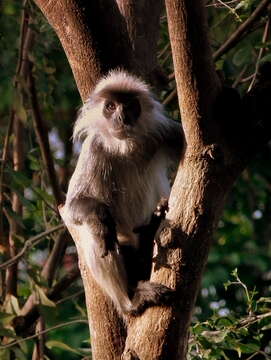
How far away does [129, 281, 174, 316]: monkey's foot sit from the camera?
3615mm

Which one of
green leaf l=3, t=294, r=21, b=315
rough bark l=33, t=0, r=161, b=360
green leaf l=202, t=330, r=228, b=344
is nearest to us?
green leaf l=202, t=330, r=228, b=344

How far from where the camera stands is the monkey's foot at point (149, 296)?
3.62 meters

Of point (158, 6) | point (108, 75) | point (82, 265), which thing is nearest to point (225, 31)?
point (158, 6)

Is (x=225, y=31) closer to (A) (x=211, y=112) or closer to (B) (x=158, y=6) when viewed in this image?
(B) (x=158, y=6)

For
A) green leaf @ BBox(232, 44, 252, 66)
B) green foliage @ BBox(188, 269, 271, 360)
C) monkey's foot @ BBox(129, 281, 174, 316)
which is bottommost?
green foliage @ BBox(188, 269, 271, 360)

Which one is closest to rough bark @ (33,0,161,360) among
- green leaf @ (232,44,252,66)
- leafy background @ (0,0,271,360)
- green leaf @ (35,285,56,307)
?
leafy background @ (0,0,271,360)

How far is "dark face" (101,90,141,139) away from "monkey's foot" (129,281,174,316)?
45.4 inches

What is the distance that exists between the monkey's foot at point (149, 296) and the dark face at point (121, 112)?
115 centimetres

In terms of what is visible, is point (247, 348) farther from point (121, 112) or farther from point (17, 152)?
point (17, 152)

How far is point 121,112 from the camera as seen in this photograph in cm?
514

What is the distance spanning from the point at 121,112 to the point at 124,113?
21 mm

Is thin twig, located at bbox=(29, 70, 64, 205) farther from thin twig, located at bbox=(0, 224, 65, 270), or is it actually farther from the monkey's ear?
the monkey's ear

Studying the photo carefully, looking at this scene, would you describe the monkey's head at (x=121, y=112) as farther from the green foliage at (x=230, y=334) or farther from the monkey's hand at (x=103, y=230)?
the green foliage at (x=230, y=334)

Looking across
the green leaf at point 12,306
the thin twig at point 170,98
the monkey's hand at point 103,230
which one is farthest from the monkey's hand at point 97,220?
the thin twig at point 170,98
